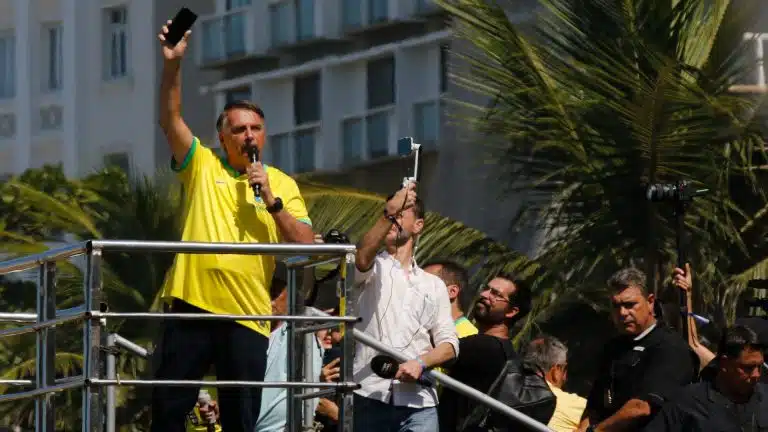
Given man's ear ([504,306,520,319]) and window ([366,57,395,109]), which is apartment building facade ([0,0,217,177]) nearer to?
window ([366,57,395,109])

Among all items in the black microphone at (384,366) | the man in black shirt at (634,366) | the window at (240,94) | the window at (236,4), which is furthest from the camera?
the window at (236,4)

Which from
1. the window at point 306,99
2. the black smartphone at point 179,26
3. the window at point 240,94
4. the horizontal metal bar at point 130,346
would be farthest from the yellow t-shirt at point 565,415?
the window at point 240,94

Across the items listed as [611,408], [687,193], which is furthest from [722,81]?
[611,408]

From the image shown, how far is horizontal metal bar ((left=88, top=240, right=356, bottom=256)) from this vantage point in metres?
8.05

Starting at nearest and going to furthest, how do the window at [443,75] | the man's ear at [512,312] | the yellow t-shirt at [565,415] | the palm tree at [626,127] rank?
the man's ear at [512,312] → the yellow t-shirt at [565,415] → the palm tree at [626,127] → the window at [443,75]

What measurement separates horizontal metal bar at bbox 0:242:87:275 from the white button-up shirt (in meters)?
2.35

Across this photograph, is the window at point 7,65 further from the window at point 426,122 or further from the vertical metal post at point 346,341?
the vertical metal post at point 346,341

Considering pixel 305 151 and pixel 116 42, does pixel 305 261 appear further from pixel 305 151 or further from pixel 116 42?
pixel 116 42

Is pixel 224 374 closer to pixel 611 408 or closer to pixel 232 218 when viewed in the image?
pixel 232 218

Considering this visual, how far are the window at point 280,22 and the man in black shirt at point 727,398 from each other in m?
27.8

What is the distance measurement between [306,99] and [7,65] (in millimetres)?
11029

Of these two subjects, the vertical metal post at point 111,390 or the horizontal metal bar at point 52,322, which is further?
the vertical metal post at point 111,390

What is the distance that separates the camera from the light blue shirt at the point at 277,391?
880 cm

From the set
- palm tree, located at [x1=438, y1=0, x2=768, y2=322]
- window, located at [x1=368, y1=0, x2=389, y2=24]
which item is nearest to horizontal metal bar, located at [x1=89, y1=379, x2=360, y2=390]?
palm tree, located at [x1=438, y1=0, x2=768, y2=322]
